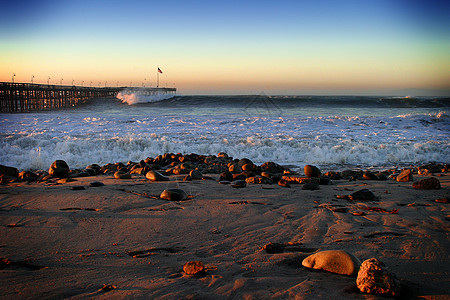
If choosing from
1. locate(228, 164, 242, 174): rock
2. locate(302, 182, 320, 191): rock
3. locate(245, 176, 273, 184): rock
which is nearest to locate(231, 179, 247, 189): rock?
locate(245, 176, 273, 184): rock

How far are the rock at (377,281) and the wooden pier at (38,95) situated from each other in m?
39.6

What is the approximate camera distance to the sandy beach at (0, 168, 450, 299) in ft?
8.18

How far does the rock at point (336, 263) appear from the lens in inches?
105

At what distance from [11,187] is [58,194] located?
151 cm

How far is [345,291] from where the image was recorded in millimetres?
2418

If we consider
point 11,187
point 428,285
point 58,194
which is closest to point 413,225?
point 428,285

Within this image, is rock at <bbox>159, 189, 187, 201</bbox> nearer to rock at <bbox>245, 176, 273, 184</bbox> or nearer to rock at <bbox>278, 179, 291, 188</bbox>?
rock at <bbox>245, 176, 273, 184</bbox>

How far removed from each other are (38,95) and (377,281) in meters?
47.4

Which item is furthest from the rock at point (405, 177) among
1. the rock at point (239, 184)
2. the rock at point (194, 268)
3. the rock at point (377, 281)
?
the rock at point (194, 268)

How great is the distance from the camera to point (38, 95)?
4256 centimetres

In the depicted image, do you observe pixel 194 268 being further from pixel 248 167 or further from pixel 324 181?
pixel 248 167

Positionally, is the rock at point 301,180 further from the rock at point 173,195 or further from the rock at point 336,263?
the rock at point 336,263

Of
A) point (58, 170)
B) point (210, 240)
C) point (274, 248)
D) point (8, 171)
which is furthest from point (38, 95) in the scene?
point (274, 248)

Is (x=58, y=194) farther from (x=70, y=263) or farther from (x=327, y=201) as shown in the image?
(x=327, y=201)
